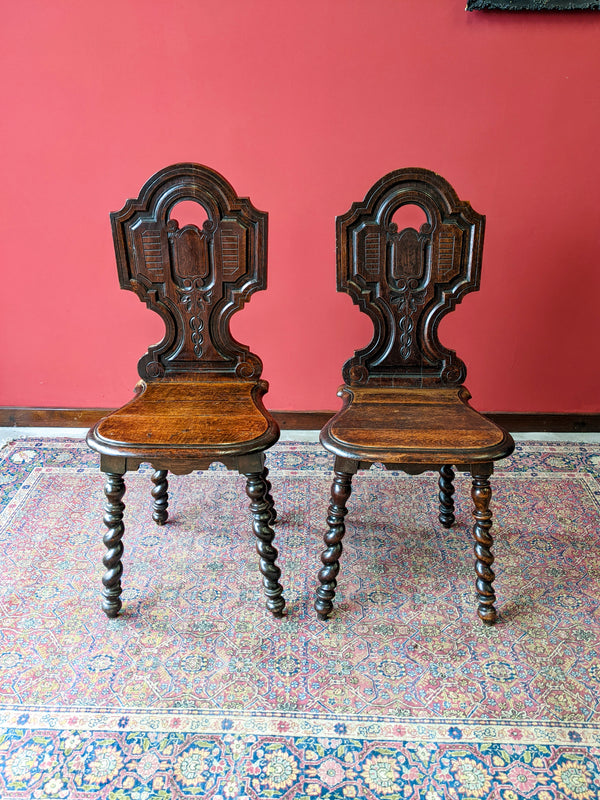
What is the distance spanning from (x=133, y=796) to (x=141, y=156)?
7.88 ft

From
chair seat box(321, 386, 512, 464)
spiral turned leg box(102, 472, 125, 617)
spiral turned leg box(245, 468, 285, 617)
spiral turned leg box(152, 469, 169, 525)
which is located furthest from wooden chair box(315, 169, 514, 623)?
spiral turned leg box(152, 469, 169, 525)

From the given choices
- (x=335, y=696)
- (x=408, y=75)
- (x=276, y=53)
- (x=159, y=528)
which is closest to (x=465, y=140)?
(x=408, y=75)

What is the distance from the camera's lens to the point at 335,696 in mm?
1466

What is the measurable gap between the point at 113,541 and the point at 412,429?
948mm

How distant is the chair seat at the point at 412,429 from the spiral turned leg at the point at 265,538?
234mm

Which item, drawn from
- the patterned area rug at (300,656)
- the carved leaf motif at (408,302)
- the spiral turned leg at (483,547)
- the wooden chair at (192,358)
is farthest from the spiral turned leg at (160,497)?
the spiral turned leg at (483,547)

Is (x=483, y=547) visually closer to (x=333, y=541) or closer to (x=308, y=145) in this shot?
(x=333, y=541)

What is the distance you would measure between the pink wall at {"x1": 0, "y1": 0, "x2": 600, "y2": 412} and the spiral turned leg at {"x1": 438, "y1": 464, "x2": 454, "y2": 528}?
35.8 inches

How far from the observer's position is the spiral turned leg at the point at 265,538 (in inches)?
63.7

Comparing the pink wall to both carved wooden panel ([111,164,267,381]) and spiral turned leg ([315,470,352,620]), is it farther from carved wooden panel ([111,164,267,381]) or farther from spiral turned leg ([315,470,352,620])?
spiral turned leg ([315,470,352,620])

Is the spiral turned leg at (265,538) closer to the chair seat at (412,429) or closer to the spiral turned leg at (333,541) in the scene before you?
the spiral turned leg at (333,541)

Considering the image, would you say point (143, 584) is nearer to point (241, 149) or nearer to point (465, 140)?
point (241, 149)

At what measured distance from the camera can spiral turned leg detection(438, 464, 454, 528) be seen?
6.91 ft

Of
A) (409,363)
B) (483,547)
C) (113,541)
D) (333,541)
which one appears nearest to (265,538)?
(333,541)
